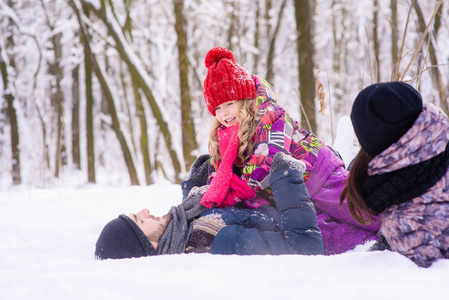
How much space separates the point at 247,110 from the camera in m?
2.35

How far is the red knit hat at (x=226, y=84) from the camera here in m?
2.36

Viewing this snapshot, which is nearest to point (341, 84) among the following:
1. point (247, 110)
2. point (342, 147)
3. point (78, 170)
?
point (78, 170)

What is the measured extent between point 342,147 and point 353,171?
1.70m

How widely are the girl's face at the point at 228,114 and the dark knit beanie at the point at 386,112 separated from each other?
1.00 meters

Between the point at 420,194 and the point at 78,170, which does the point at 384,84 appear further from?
the point at 78,170

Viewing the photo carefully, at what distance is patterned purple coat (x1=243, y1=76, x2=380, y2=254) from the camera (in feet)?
6.93

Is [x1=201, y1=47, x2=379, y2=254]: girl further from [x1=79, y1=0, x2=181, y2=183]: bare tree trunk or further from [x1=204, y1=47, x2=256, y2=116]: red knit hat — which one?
[x1=79, y1=0, x2=181, y2=183]: bare tree trunk

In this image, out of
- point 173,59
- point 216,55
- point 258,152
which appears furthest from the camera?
point 173,59

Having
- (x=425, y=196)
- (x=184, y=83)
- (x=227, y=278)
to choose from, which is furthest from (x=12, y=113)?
(x=425, y=196)

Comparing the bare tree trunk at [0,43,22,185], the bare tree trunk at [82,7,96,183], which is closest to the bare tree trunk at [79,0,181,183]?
the bare tree trunk at [82,7,96,183]

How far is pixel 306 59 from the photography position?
18.7ft

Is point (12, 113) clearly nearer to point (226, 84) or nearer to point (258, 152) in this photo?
point (226, 84)

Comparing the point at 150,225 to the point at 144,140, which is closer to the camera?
the point at 150,225

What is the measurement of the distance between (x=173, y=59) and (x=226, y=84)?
44.5 feet
